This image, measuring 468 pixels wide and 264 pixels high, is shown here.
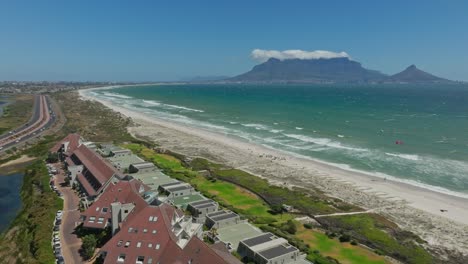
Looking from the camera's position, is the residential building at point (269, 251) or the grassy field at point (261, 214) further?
the grassy field at point (261, 214)

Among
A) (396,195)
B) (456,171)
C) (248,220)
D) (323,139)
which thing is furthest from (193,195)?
(323,139)

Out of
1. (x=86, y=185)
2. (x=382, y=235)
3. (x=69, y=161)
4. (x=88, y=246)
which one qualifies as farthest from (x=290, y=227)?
(x=69, y=161)

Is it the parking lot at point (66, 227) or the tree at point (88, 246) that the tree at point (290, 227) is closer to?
the tree at point (88, 246)

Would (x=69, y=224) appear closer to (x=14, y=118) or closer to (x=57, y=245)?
(x=57, y=245)

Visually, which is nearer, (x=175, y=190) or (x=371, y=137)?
(x=175, y=190)

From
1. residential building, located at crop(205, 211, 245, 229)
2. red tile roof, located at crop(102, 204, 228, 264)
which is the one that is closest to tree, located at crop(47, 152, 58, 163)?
residential building, located at crop(205, 211, 245, 229)

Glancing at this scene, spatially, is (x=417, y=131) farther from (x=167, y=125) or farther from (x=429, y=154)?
(x=167, y=125)

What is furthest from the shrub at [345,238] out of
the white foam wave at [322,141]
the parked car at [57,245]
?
the white foam wave at [322,141]
